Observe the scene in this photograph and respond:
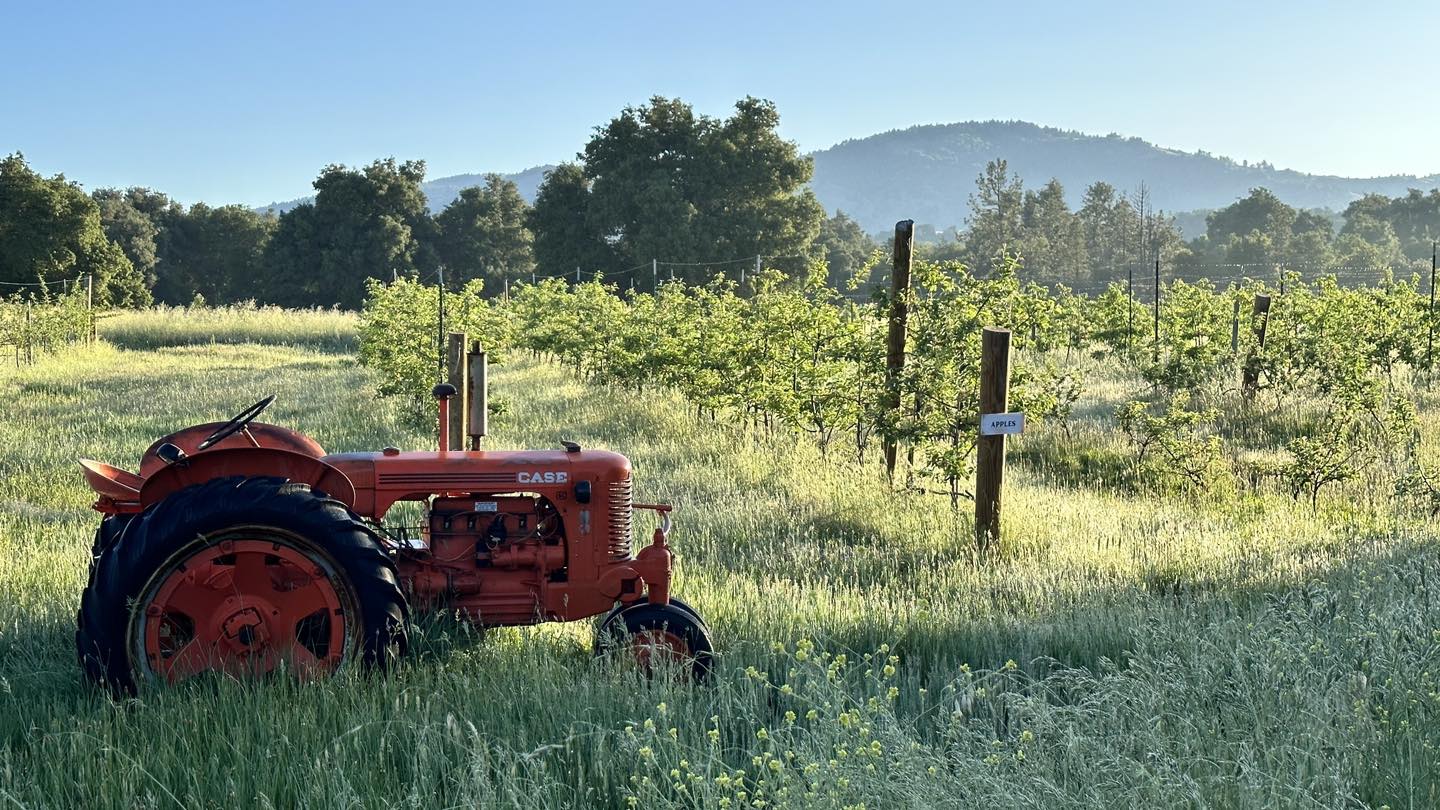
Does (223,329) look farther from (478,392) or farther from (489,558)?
(489,558)

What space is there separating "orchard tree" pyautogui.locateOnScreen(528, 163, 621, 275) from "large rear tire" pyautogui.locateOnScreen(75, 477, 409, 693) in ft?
133

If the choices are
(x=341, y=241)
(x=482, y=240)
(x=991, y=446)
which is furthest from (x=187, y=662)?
(x=482, y=240)

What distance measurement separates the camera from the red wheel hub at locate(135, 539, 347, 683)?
13.4 feet

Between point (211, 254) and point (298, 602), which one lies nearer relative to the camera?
point (298, 602)

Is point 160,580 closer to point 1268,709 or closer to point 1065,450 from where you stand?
point 1268,709

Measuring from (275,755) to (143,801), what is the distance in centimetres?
38

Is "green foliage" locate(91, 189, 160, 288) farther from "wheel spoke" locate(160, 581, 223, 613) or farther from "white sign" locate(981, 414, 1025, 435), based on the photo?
"wheel spoke" locate(160, 581, 223, 613)

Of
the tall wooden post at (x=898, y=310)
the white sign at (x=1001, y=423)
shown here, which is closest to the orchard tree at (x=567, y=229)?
the tall wooden post at (x=898, y=310)

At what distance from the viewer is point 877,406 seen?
8.84m

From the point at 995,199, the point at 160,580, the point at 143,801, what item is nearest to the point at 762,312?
the point at 160,580

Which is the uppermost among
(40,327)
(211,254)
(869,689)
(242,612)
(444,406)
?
(211,254)

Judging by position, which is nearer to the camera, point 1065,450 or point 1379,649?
point 1379,649

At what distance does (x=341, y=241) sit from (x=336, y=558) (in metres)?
44.7

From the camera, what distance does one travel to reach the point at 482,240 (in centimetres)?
5162
